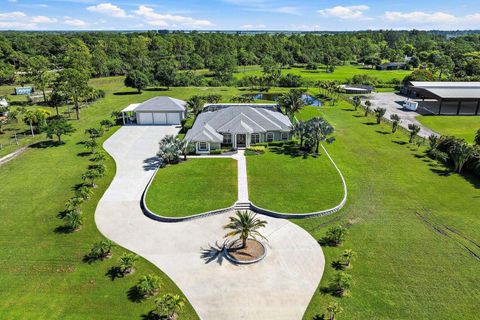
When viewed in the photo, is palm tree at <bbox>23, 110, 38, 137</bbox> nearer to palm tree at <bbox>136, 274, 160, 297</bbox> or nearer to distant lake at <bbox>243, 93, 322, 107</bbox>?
palm tree at <bbox>136, 274, 160, 297</bbox>

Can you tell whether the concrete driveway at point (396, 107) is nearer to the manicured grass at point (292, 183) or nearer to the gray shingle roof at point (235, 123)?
the gray shingle roof at point (235, 123)

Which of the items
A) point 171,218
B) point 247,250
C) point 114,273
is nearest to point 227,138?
point 171,218

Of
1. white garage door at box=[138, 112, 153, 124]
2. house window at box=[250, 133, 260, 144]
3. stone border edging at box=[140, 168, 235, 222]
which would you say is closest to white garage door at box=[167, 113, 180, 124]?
white garage door at box=[138, 112, 153, 124]

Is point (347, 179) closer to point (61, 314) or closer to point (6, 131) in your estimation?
point (61, 314)

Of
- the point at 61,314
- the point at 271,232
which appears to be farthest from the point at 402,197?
the point at 61,314

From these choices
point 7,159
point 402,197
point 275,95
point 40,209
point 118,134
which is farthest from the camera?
point 275,95

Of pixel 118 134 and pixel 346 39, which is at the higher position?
pixel 346 39

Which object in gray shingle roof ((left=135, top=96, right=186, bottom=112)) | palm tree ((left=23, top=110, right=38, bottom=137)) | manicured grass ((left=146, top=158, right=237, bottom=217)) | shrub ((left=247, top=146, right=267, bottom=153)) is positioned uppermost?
gray shingle roof ((left=135, top=96, right=186, bottom=112))
